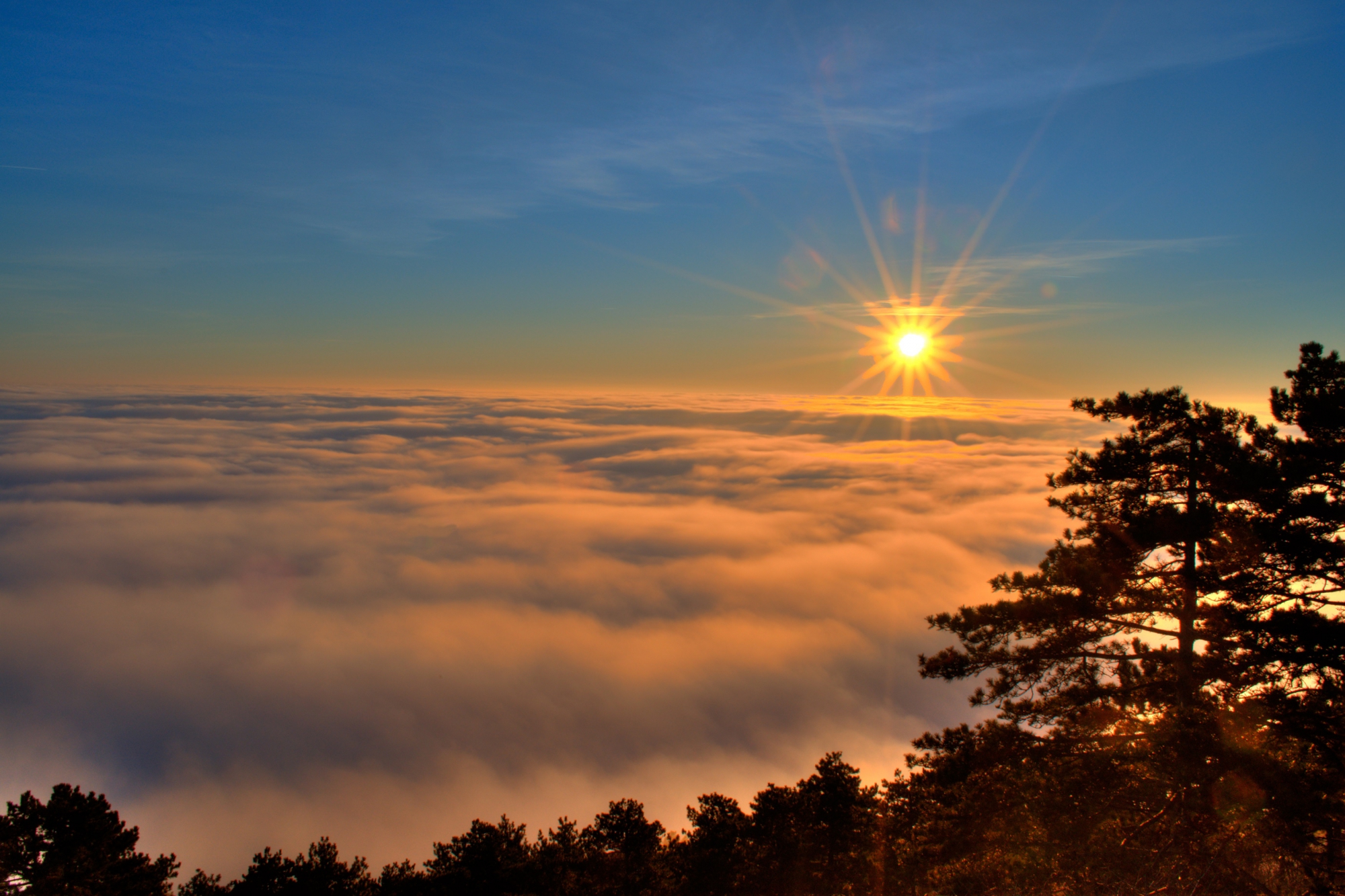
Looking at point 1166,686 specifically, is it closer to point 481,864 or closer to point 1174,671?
point 1174,671

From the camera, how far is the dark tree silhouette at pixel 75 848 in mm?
17266

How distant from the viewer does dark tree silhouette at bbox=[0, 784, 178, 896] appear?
56.6 feet

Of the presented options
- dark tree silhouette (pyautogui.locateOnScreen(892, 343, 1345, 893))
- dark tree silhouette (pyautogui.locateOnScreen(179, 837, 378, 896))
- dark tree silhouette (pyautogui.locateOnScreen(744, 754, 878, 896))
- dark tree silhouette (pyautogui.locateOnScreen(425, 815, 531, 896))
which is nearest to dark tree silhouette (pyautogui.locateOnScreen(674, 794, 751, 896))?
dark tree silhouette (pyautogui.locateOnScreen(744, 754, 878, 896))

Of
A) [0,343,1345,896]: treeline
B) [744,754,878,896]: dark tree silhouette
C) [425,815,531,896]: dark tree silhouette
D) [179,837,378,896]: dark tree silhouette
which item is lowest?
[179,837,378,896]: dark tree silhouette

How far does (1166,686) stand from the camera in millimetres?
11406

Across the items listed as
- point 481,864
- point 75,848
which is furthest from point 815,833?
point 75,848

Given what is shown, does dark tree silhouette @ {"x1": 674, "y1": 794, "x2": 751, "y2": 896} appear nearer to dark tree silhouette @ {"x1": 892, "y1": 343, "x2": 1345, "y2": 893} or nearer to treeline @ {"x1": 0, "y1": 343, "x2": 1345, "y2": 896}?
treeline @ {"x1": 0, "y1": 343, "x2": 1345, "y2": 896}

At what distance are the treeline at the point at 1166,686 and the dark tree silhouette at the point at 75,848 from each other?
22631 millimetres

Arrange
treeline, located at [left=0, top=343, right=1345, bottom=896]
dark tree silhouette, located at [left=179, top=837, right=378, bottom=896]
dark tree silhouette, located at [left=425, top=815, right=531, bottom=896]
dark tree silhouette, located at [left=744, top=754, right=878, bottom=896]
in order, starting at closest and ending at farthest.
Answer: treeline, located at [left=0, top=343, right=1345, bottom=896] → dark tree silhouette, located at [left=744, top=754, right=878, bottom=896] → dark tree silhouette, located at [left=425, top=815, right=531, bottom=896] → dark tree silhouette, located at [left=179, top=837, right=378, bottom=896]

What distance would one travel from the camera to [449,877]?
17875 millimetres

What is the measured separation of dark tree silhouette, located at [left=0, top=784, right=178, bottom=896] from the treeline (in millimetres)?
22631

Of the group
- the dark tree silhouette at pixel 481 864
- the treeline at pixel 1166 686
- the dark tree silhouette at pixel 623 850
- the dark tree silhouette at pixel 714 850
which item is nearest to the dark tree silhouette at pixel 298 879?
the dark tree silhouette at pixel 481 864

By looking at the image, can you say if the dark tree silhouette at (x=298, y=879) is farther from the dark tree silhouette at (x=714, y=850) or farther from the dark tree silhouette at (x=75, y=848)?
the dark tree silhouette at (x=714, y=850)

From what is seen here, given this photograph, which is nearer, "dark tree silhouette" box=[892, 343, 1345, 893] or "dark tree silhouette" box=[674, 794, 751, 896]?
"dark tree silhouette" box=[892, 343, 1345, 893]
